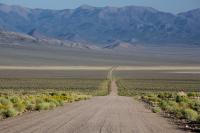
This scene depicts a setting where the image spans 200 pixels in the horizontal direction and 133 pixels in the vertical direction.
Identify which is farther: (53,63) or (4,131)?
(53,63)

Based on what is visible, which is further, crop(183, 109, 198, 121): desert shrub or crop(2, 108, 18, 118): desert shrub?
crop(183, 109, 198, 121): desert shrub

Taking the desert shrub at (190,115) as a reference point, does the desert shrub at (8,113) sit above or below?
above

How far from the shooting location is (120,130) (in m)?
17.8

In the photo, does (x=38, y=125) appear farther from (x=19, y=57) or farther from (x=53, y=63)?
(x=19, y=57)

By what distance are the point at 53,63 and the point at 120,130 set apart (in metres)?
162

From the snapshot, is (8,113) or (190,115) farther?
(190,115)

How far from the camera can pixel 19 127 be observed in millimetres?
17594

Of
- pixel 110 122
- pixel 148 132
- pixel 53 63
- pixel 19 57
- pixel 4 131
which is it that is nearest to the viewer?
pixel 4 131

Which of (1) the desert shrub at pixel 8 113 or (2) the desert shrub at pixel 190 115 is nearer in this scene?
(1) the desert shrub at pixel 8 113

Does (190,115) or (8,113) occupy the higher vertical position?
(8,113)

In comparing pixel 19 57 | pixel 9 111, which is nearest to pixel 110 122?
pixel 9 111

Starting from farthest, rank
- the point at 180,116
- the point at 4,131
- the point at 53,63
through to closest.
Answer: the point at 53,63 < the point at 180,116 < the point at 4,131

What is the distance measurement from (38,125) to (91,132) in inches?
95.6

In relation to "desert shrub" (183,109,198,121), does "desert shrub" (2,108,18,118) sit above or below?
above
